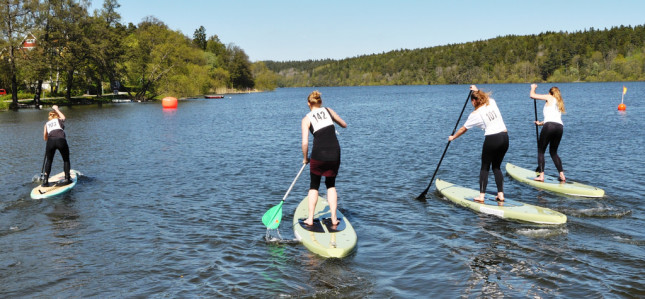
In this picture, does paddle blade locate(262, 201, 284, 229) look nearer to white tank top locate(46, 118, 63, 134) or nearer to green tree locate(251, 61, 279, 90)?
white tank top locate(46, 118, 63, 134)

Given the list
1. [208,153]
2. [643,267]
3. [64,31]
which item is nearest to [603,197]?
[643,267]

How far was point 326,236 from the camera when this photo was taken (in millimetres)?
8531

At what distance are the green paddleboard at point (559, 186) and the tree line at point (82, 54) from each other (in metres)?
60.3

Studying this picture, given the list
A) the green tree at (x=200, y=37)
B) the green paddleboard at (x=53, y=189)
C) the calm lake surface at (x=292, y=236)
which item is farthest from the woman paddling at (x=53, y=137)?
the green tree at (x=200, y=37)

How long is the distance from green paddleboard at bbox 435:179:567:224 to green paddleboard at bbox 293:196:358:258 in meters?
3.28

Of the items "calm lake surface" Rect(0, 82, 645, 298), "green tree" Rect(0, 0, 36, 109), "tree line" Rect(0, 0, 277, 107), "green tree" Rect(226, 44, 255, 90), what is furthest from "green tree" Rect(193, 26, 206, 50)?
"calm lake surface" Rect(0, 82, 645, 298)

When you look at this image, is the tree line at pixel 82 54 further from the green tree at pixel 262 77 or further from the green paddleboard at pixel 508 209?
the green tree at pixel 262 77

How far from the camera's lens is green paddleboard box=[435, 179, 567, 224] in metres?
9.42

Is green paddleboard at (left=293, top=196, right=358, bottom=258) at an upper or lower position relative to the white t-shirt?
lower

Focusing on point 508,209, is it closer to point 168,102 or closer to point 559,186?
point 559,186

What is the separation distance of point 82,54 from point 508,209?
68363 mm

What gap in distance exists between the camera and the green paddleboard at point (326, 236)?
26.2 feet

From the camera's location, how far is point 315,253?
8.19 metres

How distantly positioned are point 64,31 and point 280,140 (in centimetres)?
5085
